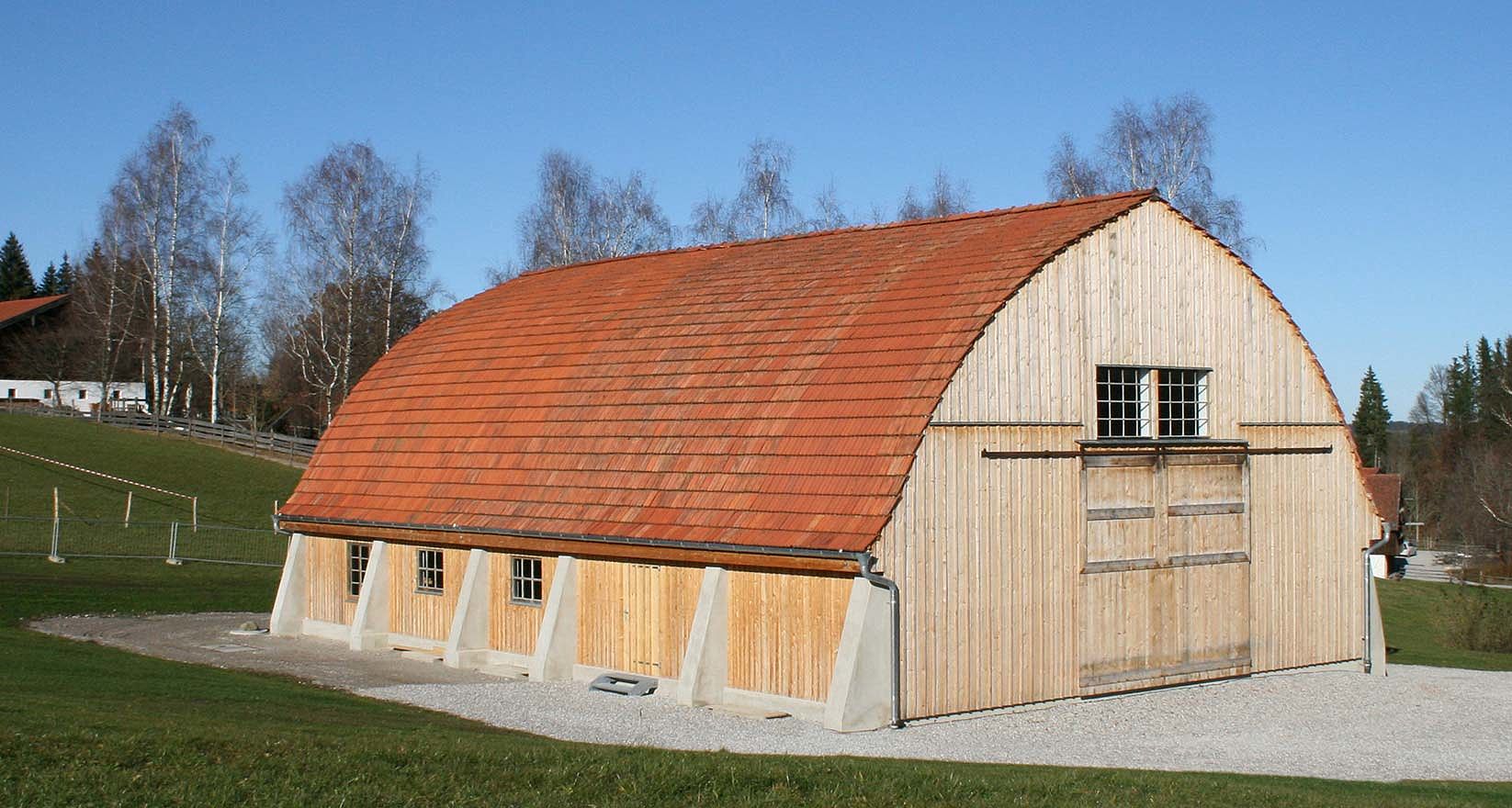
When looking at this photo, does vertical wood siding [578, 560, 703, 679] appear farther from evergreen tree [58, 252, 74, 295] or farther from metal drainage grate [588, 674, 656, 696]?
evergreen tree [58, 252, 74, 295]

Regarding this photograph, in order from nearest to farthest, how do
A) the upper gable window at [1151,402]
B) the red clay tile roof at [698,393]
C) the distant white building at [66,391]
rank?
the red clay tile roof at [698,393] → the upper gable window at [1151,402] → the distant white building at [66,391]

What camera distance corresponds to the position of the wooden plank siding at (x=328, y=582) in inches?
977

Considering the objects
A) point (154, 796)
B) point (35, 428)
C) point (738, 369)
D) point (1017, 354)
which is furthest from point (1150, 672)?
point (35, 428)

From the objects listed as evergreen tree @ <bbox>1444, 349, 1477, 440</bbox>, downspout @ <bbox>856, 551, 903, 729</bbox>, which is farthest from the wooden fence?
evergreen tree @ <bbox>1444, 349, 1477, 440</bbox>

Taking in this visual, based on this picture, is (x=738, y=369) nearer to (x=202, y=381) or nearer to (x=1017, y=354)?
(x=1017, y=354)

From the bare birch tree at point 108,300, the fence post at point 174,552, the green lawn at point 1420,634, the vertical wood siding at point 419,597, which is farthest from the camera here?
the bare birch tree at point 108,300

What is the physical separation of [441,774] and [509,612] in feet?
35.0

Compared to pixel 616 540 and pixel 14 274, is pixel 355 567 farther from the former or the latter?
pixel 14 274

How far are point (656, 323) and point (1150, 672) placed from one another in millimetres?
8820

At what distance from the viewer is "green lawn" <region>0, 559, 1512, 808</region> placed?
1030 centimetres

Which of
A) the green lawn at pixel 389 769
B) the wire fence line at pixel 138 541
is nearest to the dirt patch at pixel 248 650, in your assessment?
the green lawn at pixel 389 769

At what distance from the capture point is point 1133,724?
1725 centimetres

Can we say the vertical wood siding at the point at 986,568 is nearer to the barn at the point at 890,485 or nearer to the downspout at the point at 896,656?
the barn at the point at 890,485

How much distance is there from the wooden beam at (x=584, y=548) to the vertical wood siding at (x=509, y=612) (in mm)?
284
